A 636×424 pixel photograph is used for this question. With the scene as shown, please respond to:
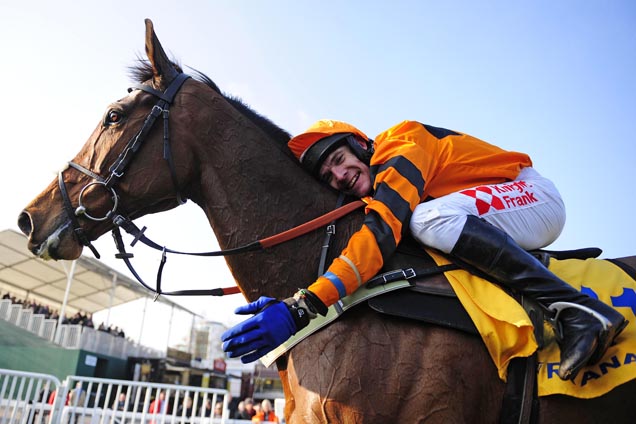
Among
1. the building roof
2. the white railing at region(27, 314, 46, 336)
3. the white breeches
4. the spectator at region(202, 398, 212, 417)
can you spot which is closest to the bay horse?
the white breeches

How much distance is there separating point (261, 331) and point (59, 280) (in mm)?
33855

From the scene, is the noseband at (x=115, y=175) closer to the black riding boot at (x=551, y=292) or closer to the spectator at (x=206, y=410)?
the black riding boot at (x=551, y=292)

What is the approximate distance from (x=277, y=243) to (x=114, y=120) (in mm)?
1373

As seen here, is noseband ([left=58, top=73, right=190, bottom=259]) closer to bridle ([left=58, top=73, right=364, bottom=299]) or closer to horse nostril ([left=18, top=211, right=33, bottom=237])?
bridle ([left=58, top=73, right=364, bottom=299])

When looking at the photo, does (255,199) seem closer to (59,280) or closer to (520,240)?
(520,240)

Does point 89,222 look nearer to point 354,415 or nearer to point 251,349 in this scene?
point 251,349

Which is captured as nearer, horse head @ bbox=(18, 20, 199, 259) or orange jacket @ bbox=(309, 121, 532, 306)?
orange jacket @ bbox=(309, 121, 532, 306)

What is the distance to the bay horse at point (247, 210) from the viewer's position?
221 cm

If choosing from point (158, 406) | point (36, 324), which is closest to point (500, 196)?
point (158, 406)

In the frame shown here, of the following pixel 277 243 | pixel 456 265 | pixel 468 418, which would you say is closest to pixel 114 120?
pixel 277 243

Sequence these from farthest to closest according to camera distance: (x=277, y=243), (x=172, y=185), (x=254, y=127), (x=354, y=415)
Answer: (x=254, y=127), (x=172, y=185), (x=277, y=243), (x=354, y=415)

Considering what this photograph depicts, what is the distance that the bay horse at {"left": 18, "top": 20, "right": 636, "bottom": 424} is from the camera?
2.21 metres

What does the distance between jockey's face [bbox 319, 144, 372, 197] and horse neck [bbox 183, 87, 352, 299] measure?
0.28 feet

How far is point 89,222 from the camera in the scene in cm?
286
